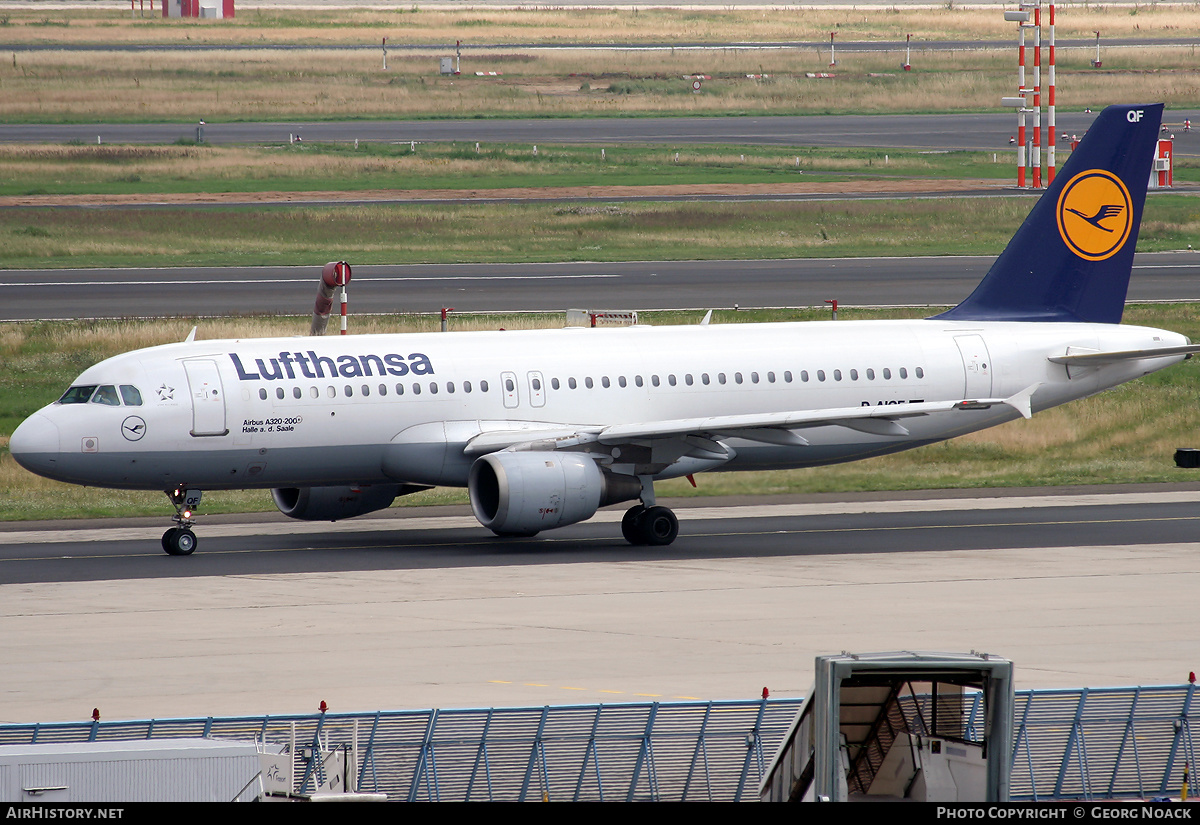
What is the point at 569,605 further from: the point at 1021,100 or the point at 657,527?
the point at 1021,100

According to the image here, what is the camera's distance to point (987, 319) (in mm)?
42500

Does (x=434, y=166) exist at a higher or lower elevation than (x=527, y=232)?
higher

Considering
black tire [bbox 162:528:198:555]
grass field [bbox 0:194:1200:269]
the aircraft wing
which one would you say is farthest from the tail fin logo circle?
grass field [bbox 0:194:1200:269]

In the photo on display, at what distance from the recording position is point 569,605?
31312 mm

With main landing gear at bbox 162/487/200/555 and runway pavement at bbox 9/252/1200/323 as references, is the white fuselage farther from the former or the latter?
runway pavement at bbox 9/252/1200/323

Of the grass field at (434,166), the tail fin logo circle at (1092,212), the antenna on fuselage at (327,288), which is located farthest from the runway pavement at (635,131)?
the antenna on fuselage at (327,288)

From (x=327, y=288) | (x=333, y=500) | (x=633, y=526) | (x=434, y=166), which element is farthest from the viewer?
A: (x=434, y=166)

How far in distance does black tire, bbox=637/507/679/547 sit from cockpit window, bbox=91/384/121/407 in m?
11.0

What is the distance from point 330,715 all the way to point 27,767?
4.22 m

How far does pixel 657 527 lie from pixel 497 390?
14.7ft

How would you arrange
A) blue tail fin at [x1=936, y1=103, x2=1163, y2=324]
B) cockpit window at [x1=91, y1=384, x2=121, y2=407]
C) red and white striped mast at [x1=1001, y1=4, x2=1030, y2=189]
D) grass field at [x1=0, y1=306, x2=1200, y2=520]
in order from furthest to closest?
red and white striped mast at [x1=1001, y1=4, x2=1030, y2=189] → grass field at [x1=0, y1=306, x2=1200, y2=520] → blue tail fin at [x1=936, y1=103, x2=1163, y2=324] → cockpit window at [x1=91, y1=384, x2=121, y2=407]

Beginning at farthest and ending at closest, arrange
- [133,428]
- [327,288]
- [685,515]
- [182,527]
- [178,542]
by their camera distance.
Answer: [327,288] → [685,515] → [182,527] → [178,542] → [133,428]

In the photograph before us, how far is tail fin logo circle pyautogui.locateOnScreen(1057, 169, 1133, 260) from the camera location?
4288 centimetres

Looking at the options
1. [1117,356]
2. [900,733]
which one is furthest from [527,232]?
[900,733]
